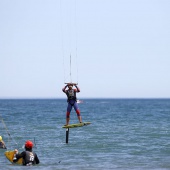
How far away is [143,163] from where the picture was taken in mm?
29578

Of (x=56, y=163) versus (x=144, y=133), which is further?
(x=144, y=133)

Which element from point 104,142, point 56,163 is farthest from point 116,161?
point 104,142

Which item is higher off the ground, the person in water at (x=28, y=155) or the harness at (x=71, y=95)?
the harness at (x=71, y=95)

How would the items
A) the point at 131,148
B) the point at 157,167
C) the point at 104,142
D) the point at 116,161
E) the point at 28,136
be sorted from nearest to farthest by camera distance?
the point at 157,167 → the point at 116,161 → the point at 131,148 → the point at 104,142 → the point at 28,136

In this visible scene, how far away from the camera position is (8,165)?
28734mm

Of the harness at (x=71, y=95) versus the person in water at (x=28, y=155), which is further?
the harness at (x=71, y=95)

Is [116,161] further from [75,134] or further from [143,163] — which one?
[75,134]

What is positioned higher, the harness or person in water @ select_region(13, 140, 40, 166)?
the harness

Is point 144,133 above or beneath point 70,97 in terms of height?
beneath

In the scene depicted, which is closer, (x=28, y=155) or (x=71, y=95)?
(x=28, y=155)

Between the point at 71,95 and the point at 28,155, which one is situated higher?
the point at 71,95

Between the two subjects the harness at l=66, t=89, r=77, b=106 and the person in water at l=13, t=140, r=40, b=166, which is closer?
the person in water at l=13, t=140, r=40, b=166

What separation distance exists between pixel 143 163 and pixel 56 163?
5158 mm

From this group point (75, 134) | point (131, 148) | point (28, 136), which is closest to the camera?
point (131, 148)
